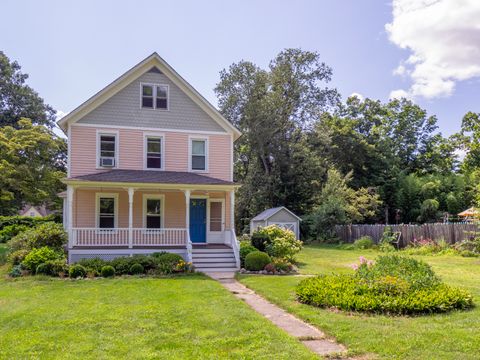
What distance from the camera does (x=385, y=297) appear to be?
808cm

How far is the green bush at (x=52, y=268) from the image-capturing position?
13617 millimetres

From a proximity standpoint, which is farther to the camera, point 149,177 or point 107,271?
point 149,177

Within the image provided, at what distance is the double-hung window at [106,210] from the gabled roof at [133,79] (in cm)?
340

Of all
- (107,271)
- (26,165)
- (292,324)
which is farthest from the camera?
(26,165)

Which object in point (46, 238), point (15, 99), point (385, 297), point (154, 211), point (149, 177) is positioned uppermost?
point (15, 99)

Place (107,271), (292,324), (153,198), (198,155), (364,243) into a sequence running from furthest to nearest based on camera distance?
(364,243), (198,155), (153,198), (107,271), (292,324)

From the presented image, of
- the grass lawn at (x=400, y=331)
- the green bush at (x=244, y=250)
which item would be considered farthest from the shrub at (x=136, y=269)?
the grass lawn at (x=400, y=331)

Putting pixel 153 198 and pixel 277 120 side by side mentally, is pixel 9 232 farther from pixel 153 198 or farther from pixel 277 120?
pixel 277 120

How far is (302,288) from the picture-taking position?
9.56 meters

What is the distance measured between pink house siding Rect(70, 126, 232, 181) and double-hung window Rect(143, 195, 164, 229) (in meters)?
1.40

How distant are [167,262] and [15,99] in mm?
32751

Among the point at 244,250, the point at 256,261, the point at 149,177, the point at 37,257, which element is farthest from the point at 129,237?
the point at 256,261

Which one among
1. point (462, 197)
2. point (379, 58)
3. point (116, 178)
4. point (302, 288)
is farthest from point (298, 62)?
point (302, 288)

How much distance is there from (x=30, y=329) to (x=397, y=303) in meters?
6.40
